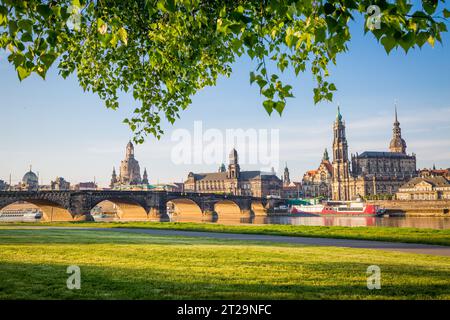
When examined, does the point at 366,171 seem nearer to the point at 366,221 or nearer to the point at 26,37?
the point at 366,221

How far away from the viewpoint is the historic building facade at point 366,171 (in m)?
153

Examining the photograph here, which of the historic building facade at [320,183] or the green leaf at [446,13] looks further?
the historic building facade at [320,183]

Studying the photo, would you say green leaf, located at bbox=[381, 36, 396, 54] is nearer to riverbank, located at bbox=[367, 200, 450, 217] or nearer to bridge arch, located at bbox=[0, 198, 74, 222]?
bridge arch, located at bbox=[0, 198, 74, 222]

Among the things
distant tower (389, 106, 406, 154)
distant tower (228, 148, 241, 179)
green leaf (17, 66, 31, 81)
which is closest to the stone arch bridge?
distant tower (228, 148, 241, 179)

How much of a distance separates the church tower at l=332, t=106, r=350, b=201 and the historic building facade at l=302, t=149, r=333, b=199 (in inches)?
596

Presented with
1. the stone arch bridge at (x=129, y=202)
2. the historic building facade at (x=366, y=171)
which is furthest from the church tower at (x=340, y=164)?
the stone arch bridge at (x=129, y=202)

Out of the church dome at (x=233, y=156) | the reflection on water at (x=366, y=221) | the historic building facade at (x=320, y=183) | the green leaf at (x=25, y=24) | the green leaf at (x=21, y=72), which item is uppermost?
the church dome at (x=233, y=156)

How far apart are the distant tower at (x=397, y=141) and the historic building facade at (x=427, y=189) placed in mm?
64083

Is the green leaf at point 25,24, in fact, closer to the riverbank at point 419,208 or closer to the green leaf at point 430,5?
the green leaf at point 430,5

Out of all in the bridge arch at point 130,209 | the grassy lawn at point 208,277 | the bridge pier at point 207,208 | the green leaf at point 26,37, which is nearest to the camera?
the green leaf at point 26,37

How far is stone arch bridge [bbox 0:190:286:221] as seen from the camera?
2569 inches

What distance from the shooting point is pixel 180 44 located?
346 inches
